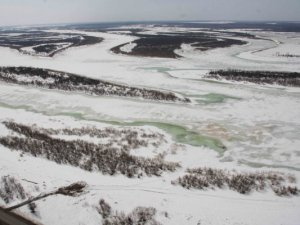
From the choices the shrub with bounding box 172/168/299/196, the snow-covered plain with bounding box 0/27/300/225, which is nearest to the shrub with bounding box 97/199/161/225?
the snow-covered plain with bounding box 0/27/300/225

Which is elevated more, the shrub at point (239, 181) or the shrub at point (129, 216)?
the shrub at point (239, 181)

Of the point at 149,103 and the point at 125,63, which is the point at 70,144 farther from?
the point at 125,63

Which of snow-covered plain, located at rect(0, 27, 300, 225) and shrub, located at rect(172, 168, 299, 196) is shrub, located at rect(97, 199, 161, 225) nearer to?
snow-covered plain, located at rect(0, 27, 300, 225)

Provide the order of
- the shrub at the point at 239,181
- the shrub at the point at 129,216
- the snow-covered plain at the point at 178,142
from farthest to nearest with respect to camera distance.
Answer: the shrub at the point at 239,181 < the snow-covered plain at the point at 178,142 < the shrub at the point at 129,216

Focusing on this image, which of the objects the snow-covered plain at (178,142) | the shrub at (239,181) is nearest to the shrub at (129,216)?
the snow-covered plain at (178,142)

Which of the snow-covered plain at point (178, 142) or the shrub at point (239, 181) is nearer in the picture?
the snow-covered plain at point (178, 142)

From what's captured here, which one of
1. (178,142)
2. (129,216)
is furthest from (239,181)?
(178,142)

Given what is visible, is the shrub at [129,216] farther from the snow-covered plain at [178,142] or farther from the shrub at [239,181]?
the shrub at [239,181]

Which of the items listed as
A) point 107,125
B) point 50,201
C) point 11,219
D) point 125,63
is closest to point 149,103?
point 107,125
